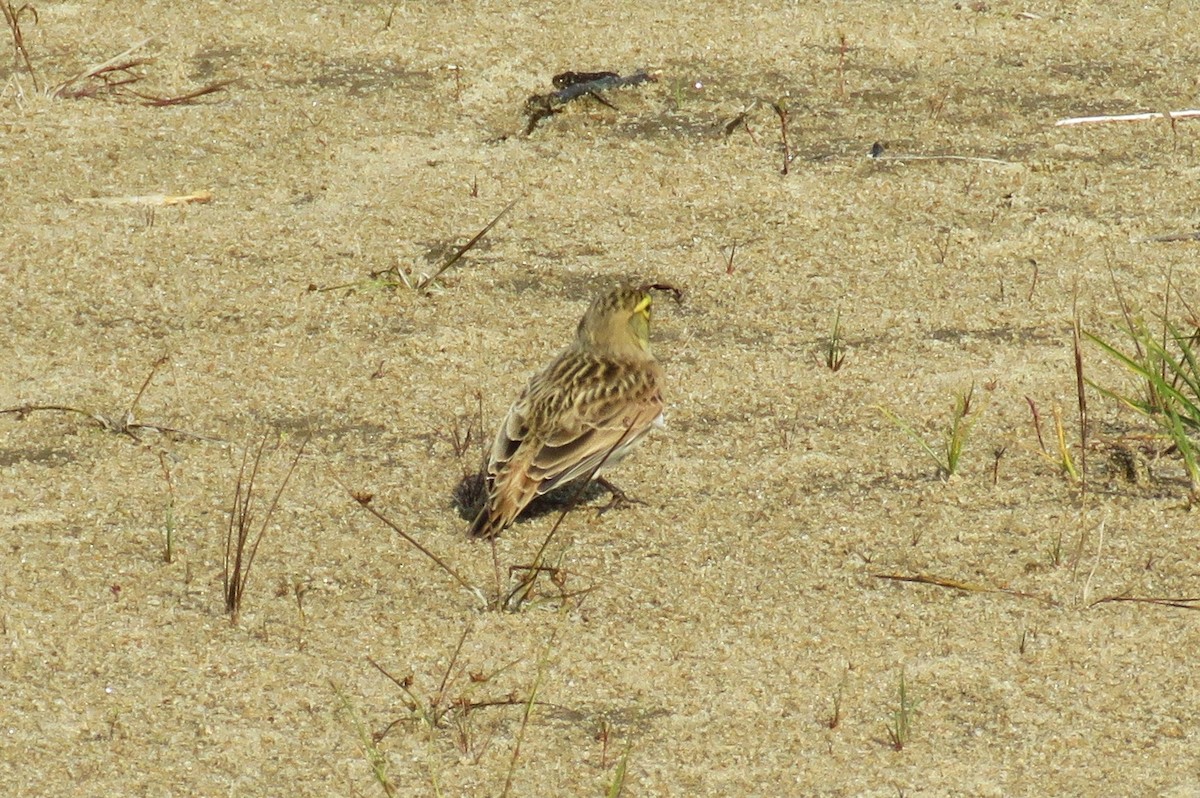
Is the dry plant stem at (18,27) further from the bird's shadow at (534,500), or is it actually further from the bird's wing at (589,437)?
the bird's wing at (589,437)

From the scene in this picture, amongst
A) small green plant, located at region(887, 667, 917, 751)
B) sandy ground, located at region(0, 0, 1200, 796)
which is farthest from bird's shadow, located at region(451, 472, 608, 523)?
Answer: small green plant, located at region(887, 667, 917, 751)

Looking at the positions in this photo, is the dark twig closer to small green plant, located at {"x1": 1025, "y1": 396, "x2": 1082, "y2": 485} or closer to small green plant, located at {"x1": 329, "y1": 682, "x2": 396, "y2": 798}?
→ small green plant, located at {"x1": 1025, "y1": 396, "x2": 1082, "y2": 485}

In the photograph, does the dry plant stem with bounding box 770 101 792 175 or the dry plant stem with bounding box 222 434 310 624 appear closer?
the dry plant stem with bounding box 222 434 310 624

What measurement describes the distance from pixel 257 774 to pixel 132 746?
35 centimetres

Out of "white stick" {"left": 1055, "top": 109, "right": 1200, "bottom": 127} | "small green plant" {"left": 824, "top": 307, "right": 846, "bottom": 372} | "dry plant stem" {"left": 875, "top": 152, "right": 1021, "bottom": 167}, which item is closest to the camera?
"small green plant" {"left": 824, "top": 307, "right": 846, "bottom": 372}

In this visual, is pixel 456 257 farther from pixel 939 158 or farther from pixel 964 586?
pixel 964 586

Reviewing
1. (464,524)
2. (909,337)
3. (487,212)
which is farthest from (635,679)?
(487,212)

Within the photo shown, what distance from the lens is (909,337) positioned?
618 cm

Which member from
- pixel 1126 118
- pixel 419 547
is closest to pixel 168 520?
pixel 419 547

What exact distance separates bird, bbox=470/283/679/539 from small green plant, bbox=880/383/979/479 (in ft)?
2.74

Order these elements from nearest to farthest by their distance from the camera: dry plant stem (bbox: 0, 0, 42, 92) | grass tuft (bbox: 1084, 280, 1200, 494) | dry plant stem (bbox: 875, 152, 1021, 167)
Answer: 1. grass tuft (bbox: 1084, 280, 1200, 494)
2. dry plant stem (bbox: 875, 152, 1021, 167)
3. dry plant stem (bbox: 0, 0, 42, 92)

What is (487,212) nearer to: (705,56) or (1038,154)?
(705,56)

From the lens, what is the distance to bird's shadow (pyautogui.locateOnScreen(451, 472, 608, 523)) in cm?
536

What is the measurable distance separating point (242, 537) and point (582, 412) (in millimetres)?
1277
